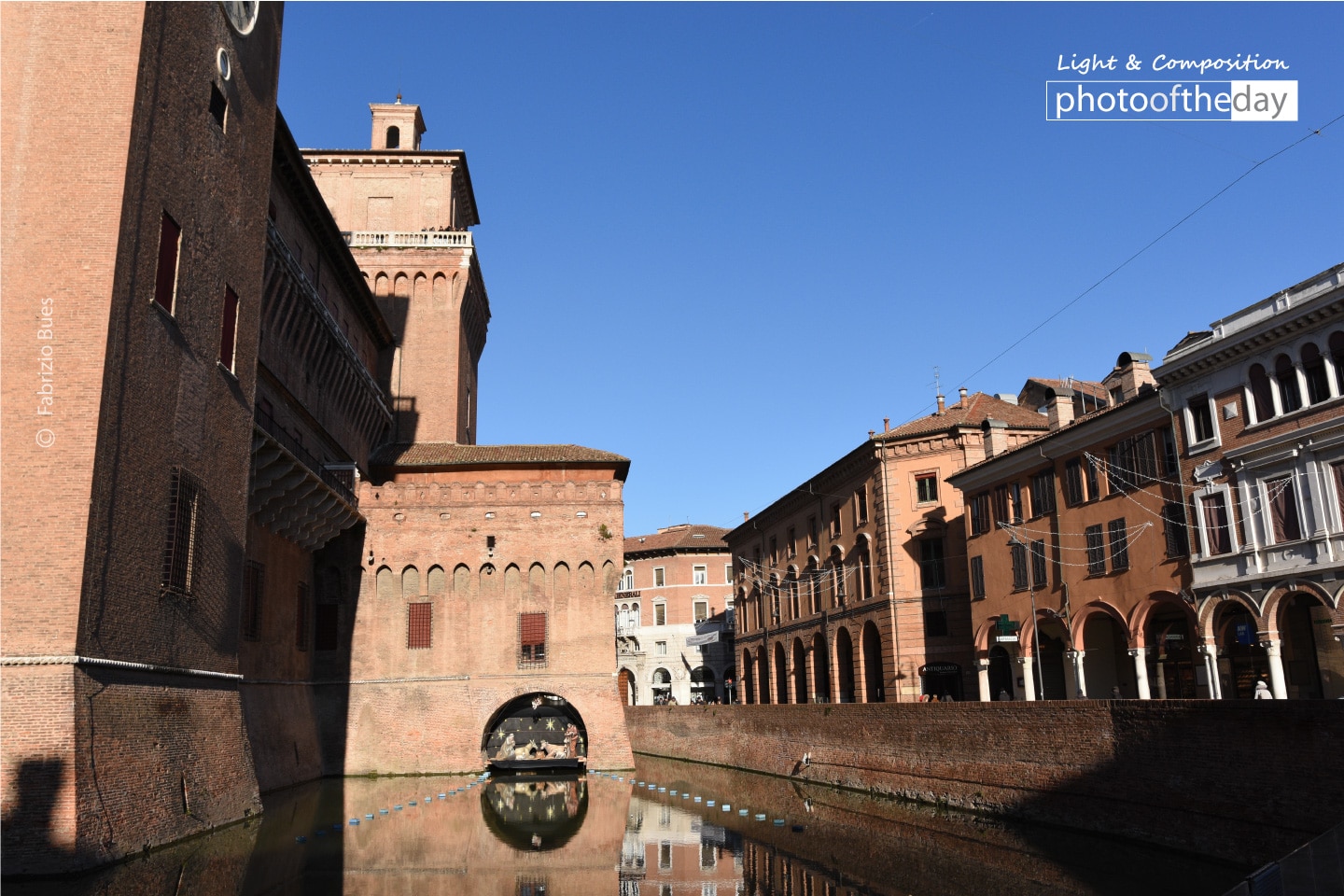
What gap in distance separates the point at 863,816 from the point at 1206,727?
8.63 metres

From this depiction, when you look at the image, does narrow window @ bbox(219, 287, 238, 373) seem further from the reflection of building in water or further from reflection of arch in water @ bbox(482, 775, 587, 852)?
the reflection of building in water

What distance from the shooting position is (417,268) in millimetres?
45000

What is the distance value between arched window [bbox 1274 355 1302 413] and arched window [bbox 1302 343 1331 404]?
24 centimetres

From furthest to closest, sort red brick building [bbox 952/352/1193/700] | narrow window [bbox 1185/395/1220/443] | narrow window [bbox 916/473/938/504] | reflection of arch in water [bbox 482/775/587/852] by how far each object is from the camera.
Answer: narrow window [bbox 916/473/938/504], red brick building [bbox 952/352/1193/700], narrow window [bbox 1185/395/1220/443], reflection of arch in water [bbox 482/775/587/852]

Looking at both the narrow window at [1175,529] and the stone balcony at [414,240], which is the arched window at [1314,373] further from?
the stone balcony at [414,240]

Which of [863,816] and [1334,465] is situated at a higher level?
[1334,465]

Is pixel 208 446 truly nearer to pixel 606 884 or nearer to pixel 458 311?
pixel 606 884

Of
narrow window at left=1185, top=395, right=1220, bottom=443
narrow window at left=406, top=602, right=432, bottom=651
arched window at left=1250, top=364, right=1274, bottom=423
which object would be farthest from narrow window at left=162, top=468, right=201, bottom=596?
arched window at left=1250, top=364, right=1274, bottom=423

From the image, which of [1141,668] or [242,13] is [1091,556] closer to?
[1141,668]

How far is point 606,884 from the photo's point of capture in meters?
16.2

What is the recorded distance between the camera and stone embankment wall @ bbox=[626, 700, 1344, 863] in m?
15.8

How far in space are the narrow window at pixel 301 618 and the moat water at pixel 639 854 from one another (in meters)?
5.51

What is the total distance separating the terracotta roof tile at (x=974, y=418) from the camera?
1534 inches

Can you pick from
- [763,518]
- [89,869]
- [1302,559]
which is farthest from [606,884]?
[763,518]
